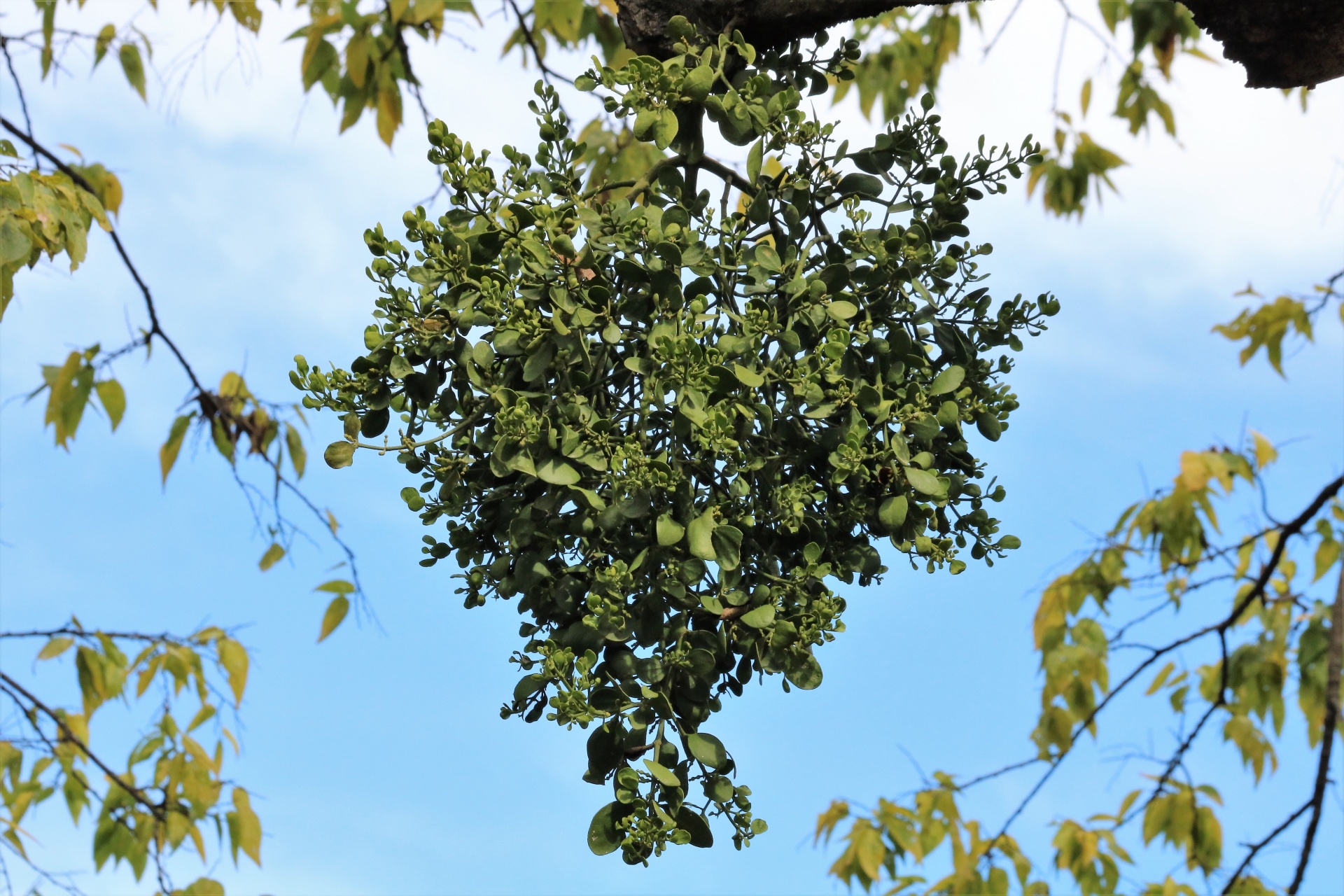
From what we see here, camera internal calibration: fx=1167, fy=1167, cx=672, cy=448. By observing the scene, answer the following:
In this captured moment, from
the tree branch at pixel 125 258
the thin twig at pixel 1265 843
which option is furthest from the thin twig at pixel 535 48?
the thin twig at pixel 1265 843

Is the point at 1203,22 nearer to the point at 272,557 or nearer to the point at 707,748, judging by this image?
the point at 707,748

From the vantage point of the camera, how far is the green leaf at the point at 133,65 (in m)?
2.87

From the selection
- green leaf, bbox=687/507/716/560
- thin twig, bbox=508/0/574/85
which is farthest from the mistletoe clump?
thin twig, bbox=508/0/574/85

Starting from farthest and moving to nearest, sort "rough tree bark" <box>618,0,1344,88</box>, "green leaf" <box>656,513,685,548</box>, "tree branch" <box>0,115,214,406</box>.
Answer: "tree branch" <box>0,115,214,406</box>, "rough tree bark" <box>618,0,1344,88</box>, "green leaf" <box>656,513,685,548</box>

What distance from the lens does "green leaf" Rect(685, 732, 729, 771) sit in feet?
3.18

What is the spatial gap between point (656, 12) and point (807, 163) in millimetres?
248

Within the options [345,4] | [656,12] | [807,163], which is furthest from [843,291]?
[345,4]

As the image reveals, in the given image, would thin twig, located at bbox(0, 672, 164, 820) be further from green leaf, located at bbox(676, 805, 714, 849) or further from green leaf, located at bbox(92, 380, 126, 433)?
green leaf, located at bbox(676, 805, 714, 849)

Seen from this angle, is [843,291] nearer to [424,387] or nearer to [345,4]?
[424,387]

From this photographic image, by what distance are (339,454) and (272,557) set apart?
1972 millimetres

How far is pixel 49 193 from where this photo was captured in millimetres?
1802

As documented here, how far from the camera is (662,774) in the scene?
93 cm

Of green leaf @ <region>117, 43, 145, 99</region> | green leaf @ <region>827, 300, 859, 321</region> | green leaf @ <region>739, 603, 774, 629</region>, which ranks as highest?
green leaf @ <region>117, 43, 145, 99</region>

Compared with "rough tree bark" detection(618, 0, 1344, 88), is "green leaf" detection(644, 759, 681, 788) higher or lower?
lower
